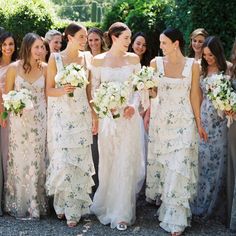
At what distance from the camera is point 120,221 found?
6.14 meters

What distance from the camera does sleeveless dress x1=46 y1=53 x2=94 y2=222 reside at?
6094mm

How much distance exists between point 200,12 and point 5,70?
145 inches

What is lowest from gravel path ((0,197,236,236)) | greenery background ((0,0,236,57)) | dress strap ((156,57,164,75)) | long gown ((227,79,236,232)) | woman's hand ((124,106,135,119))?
gravel path ((0,197,236,236))

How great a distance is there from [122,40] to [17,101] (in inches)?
55.1

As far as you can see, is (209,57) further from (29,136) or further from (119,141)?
(29,136)

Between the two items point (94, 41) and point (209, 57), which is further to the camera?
point (94, 41)

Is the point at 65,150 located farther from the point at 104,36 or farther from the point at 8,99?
the point at 104,36

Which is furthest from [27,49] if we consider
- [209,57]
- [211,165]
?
[211,165]

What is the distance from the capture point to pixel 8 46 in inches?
266

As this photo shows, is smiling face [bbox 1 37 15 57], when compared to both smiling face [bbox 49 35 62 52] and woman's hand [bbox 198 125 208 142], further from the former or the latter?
woman's hand [bbox 198 125 208 142]

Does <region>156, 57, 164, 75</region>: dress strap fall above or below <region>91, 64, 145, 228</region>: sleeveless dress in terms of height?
above

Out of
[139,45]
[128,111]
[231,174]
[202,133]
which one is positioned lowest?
[231,174]

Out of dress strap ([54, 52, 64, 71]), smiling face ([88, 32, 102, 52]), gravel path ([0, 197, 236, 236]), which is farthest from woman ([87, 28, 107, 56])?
gravel path ([0, 197, 236, 236])

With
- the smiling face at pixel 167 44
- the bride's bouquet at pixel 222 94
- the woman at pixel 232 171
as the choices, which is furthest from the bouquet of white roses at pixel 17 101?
the woman at pixel 232 171
